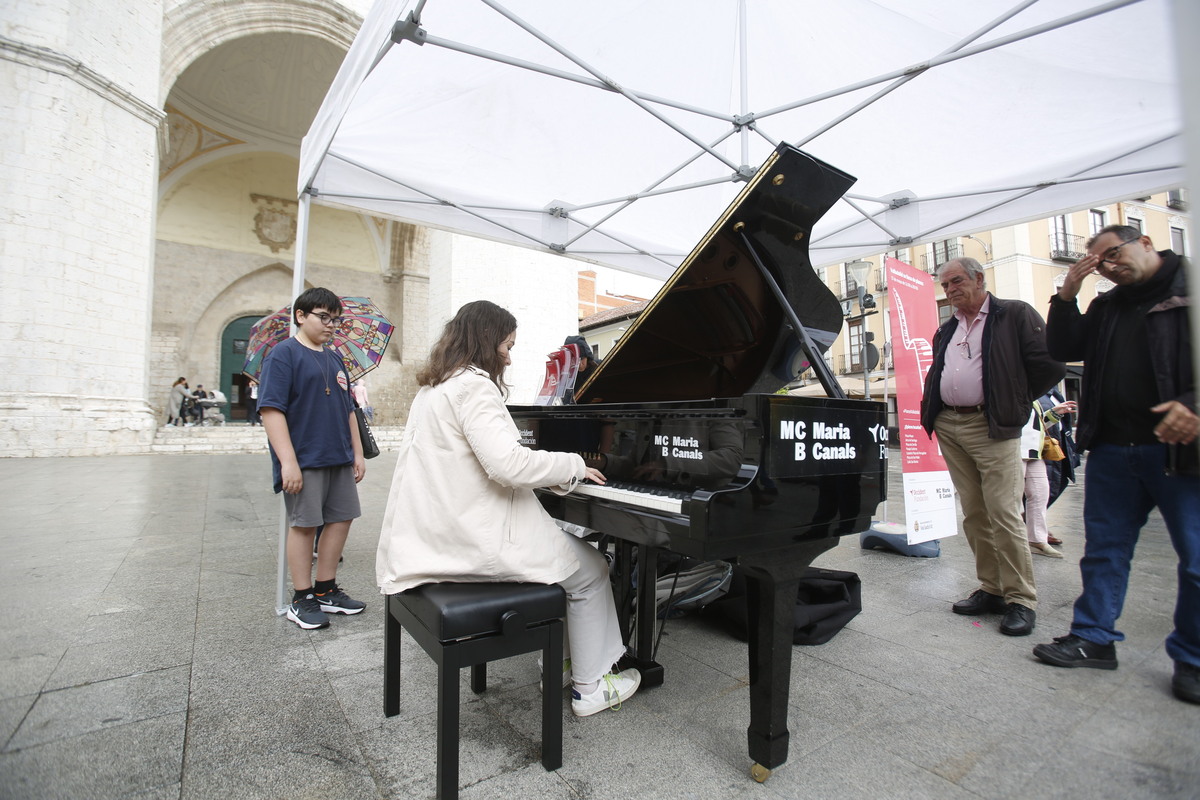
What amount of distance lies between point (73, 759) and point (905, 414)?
4562mm

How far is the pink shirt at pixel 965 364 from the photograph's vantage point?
114 inches

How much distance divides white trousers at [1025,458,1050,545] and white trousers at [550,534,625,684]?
3.96 meters

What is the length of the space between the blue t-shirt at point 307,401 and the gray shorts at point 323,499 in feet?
0.19

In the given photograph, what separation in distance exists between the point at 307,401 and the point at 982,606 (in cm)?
359

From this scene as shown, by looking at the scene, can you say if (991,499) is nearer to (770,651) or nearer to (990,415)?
(990,415)

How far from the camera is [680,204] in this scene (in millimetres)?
5660

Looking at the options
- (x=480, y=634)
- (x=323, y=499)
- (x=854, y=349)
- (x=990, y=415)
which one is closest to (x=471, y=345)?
(x=480, y=634)

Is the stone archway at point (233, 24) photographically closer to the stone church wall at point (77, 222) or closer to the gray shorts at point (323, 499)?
the stone church wall at point (77, 222)

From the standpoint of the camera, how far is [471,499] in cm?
175

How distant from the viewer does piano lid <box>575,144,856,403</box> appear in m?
1.97

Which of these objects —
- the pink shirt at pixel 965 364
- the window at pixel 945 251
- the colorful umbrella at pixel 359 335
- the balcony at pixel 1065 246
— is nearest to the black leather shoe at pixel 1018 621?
the pink shirt at pixel 965 364

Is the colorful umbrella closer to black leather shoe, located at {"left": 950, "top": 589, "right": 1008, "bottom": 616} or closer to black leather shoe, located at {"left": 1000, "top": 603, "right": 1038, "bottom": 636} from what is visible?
black leather shoe, located at {"left": 950, "top": 589, "right": 1008, "bottom": 616}

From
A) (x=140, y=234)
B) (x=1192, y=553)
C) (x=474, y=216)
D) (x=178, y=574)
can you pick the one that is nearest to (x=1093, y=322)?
(x=1192, y=553)

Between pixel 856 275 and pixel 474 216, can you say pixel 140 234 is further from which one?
pixel 856 275
